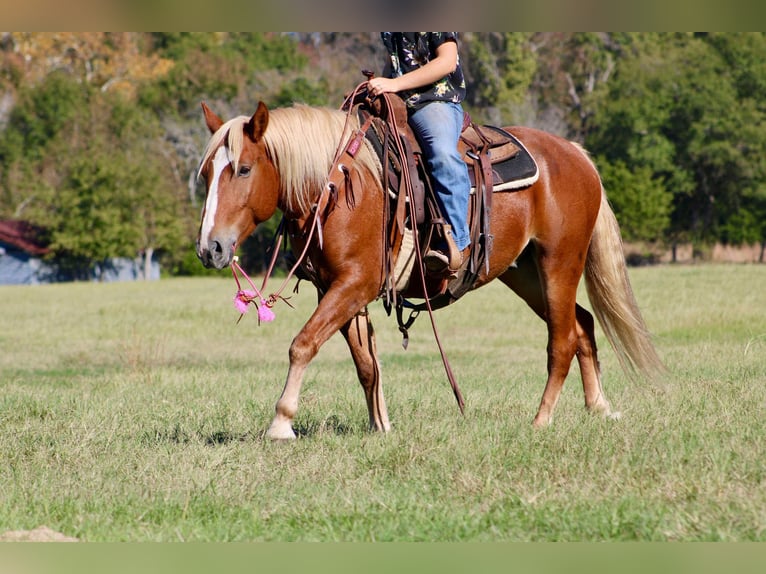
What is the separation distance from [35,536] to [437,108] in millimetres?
3840

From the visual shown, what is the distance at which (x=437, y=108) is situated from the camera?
6.97 meters

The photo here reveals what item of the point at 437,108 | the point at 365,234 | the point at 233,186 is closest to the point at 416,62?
the point at 437,108

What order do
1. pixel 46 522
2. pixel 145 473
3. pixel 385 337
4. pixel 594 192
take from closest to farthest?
1. pixel 46 522
2. pixel 145 473
3. pixel 594 192
4. pixel 385 337

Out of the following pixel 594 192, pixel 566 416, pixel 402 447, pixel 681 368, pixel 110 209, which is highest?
pixel 594 192

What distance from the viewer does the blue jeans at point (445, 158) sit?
6.88 meters

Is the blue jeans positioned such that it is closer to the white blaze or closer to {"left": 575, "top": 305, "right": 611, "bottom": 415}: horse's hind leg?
the white blaze

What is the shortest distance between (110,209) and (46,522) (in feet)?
198

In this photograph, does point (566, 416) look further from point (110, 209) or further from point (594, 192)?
point (110, 209)

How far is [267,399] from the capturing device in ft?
30.4

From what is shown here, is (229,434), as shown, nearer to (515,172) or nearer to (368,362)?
(368,362)

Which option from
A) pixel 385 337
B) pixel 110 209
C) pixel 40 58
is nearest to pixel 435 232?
pixel 385 337

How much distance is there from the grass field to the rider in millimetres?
1381

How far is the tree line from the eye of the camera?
59.3 meters

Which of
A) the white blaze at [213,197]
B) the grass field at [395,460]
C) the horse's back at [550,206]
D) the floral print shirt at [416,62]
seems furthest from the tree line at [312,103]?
the white blaze at [213,197]
